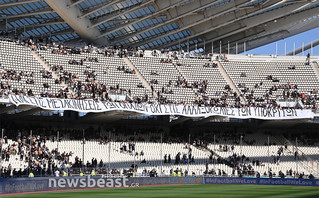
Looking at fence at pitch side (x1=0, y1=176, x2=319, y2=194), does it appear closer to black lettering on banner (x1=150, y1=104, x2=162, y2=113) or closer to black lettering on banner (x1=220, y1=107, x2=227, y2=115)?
black lettering on banner (x1=150, y1=104, x2=162, y2=113)

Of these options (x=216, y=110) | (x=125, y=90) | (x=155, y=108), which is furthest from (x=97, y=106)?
(x=216, y=110)

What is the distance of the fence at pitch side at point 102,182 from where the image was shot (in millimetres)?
33219

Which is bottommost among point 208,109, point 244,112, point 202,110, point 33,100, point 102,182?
point 102,182

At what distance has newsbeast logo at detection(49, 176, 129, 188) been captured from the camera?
36.9 m

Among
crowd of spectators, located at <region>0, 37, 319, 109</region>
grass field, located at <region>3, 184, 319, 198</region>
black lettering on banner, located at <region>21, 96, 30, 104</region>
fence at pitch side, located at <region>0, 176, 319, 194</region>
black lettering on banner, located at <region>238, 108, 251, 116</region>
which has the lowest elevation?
grass field, located at <region>3, 184, 319, 198</region>

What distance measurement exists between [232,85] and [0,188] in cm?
3844

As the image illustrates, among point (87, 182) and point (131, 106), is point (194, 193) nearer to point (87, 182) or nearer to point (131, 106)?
point (87, 182)

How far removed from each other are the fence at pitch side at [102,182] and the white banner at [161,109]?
10.1 metres

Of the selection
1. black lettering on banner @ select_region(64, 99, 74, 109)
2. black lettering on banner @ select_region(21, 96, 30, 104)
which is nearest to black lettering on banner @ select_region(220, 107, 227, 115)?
black lettering on banner @ select_region(64, 99, 74, 109)

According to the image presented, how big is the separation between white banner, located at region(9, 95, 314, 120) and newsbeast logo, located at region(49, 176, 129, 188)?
11315 mm

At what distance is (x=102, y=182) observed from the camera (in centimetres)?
3959

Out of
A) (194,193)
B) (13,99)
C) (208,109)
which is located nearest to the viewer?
(194,193)

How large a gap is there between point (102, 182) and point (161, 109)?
52.3ft

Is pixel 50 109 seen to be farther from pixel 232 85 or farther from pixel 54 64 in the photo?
pixel 232 85
